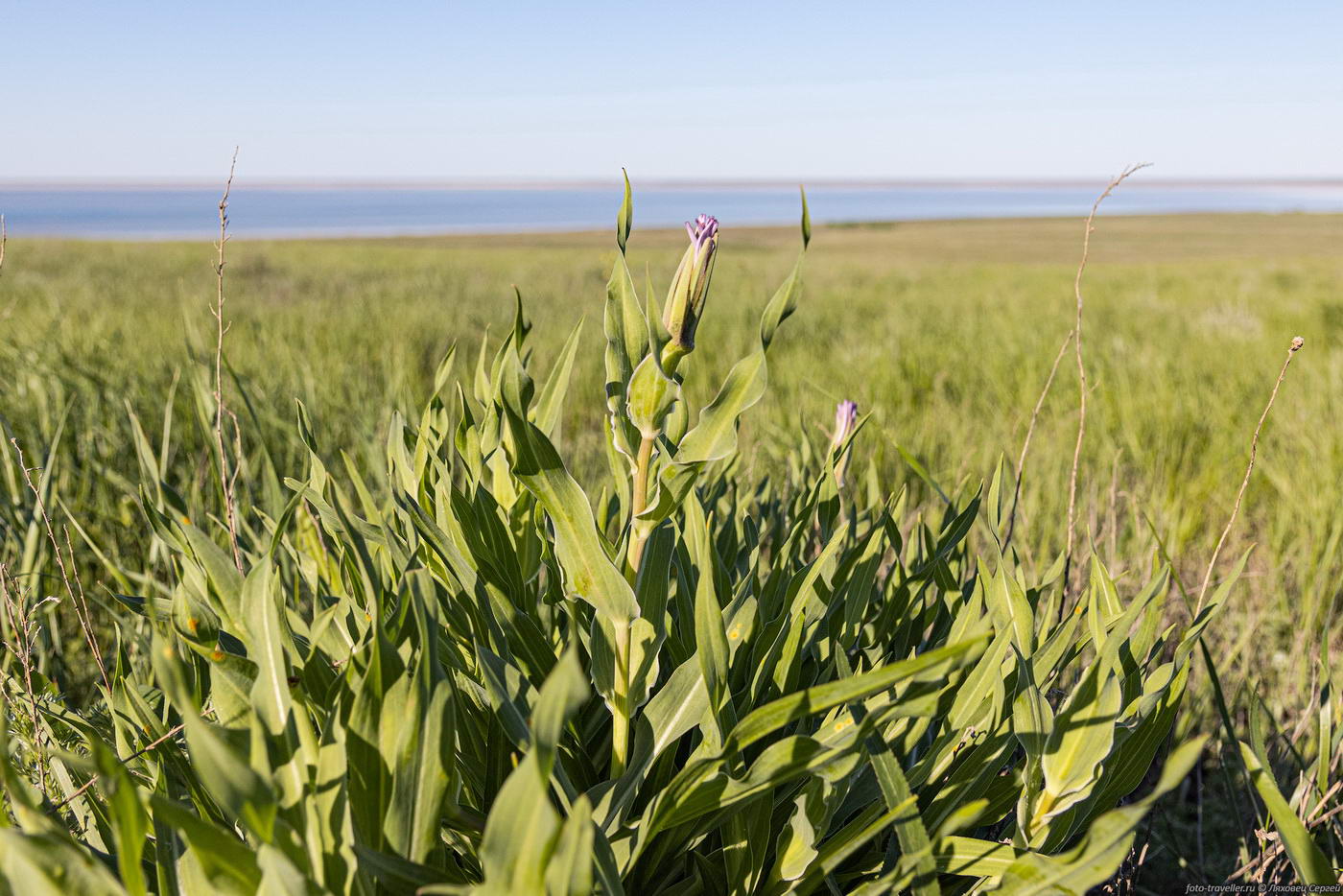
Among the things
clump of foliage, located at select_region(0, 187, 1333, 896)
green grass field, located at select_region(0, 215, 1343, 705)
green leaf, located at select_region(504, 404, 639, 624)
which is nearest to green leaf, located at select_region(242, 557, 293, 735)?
clump of foliage, located at select_region(0, 187, 1333, 896)

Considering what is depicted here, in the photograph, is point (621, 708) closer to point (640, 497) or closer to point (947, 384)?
point (640, 497)

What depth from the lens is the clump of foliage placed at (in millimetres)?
546

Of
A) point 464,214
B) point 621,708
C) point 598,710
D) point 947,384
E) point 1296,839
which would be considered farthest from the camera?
point 464,214

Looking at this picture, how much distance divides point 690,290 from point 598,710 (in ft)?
1.53

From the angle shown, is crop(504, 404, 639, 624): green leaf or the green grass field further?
the green grass field

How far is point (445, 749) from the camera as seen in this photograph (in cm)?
60

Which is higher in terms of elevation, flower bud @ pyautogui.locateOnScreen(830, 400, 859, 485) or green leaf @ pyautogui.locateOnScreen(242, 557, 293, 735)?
flower bud @ pyautogui.locateOnScreen(830, 400, 859, 485)

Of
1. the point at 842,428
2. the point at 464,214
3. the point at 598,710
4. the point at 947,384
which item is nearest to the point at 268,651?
the point at 598,710

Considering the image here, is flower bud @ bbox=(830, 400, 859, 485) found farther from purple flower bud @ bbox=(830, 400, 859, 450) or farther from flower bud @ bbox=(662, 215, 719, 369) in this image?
flower bud @ bbox=(662, 215, 719, 369)

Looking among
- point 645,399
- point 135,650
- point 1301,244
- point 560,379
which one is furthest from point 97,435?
point 1301,244

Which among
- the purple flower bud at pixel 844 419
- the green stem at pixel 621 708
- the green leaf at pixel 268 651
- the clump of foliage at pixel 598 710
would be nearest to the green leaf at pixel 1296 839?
the clump of foliage at pixel 598 710

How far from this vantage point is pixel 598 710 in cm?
89

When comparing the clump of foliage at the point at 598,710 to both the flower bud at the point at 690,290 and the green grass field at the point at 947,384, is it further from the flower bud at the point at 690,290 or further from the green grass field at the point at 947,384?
the green grass field at the point at 947,384

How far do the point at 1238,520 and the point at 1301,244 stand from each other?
99.4 ft
